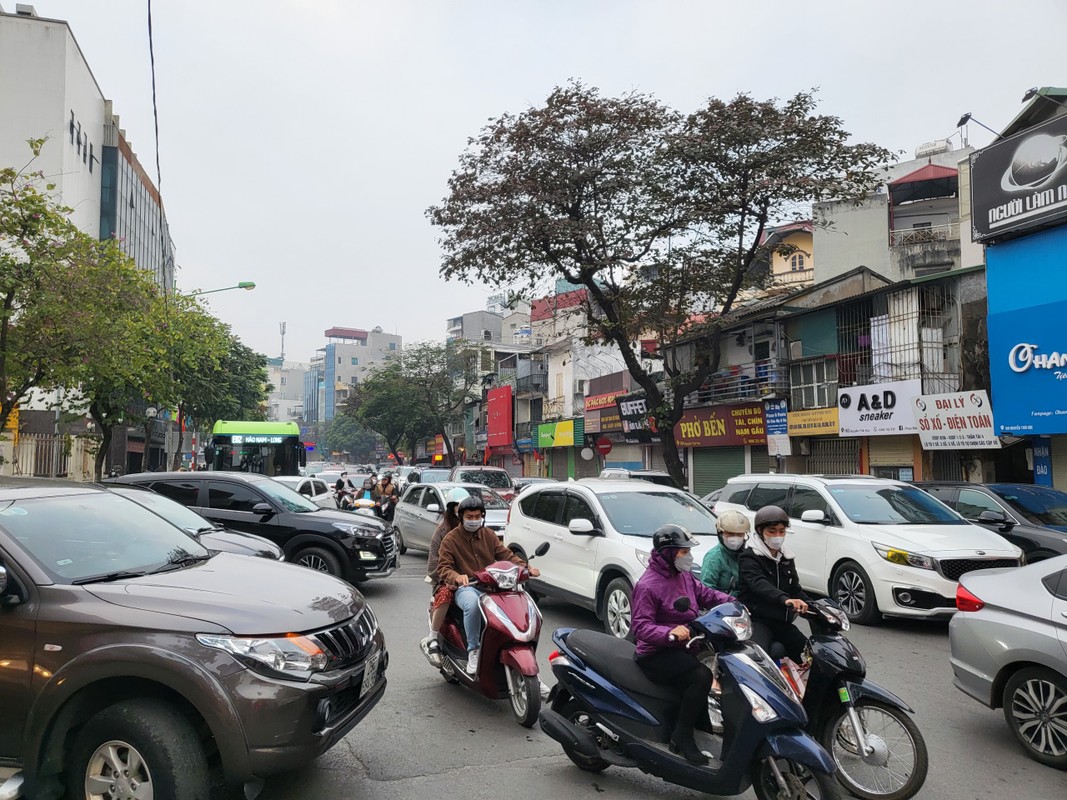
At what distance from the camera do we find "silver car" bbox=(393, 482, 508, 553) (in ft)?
46.9

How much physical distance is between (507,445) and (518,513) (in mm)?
40831

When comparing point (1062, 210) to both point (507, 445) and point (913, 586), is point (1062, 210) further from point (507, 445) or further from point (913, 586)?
point (507, 445)

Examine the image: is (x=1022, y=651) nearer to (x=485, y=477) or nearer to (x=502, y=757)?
(x=502, y=757)

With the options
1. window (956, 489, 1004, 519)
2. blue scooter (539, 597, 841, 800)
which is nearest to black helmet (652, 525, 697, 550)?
blue scooter (539, 597, 841, 800)

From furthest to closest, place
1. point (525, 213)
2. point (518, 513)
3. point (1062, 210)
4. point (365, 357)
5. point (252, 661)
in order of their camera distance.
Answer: point (365, 357) → point (525, 213) → point (1062, 210) → point (518, 513) → point (252, 661)

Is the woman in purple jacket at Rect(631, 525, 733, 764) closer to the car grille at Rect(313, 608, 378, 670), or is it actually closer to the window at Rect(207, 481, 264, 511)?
the car grille at Rect(313, 608, 378, 670)

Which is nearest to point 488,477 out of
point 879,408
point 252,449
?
point 252,449

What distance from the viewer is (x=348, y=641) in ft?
13.3

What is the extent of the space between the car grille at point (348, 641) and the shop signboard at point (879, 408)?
724 inches

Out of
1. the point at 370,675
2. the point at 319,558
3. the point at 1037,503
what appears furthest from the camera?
the point at 1037,503

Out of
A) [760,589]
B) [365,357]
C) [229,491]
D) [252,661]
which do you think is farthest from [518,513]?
[365,357]

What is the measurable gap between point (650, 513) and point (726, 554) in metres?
3.50

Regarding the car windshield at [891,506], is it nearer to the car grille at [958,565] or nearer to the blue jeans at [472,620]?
the car grille at [958,565]

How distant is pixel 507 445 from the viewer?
167 ft
